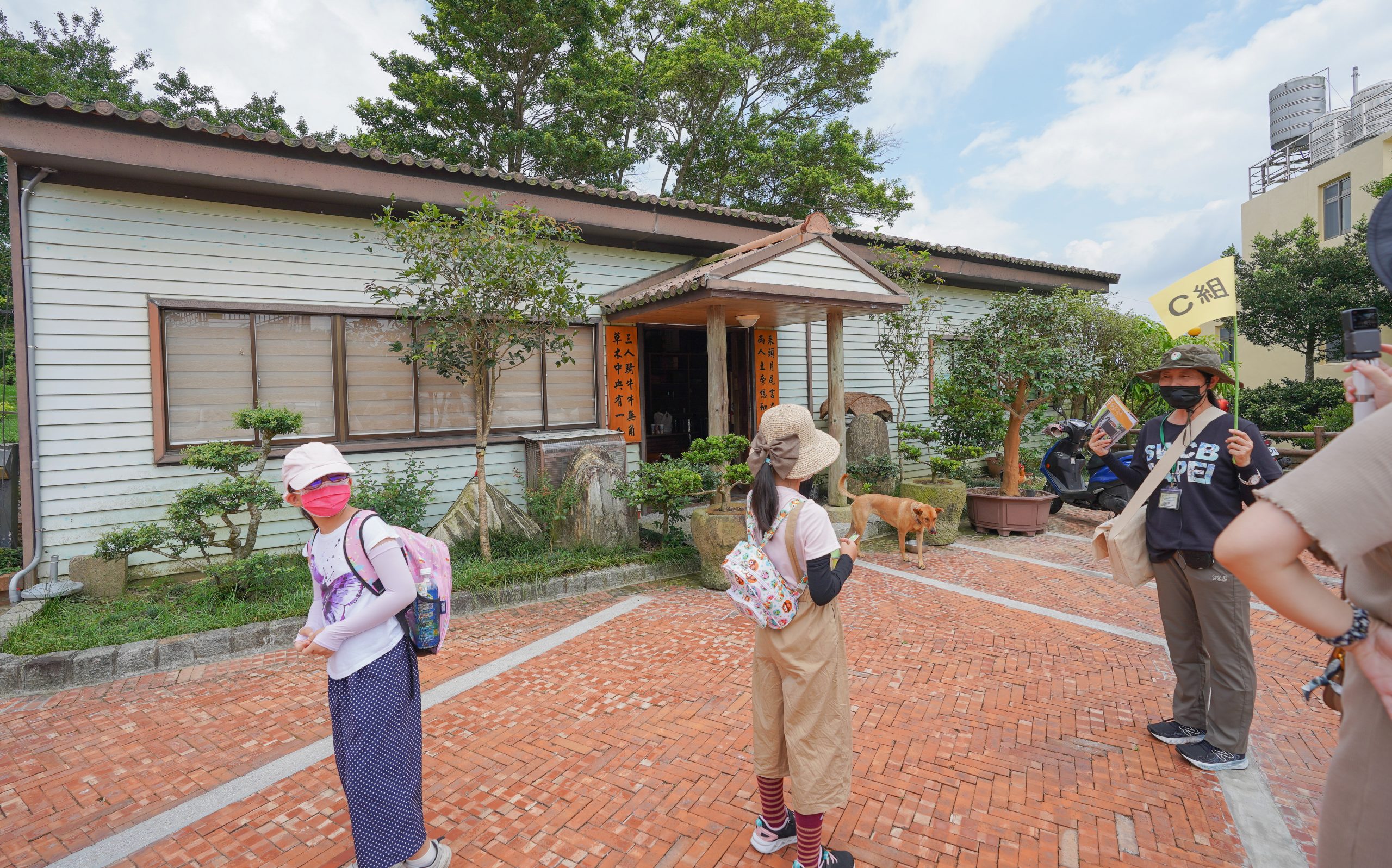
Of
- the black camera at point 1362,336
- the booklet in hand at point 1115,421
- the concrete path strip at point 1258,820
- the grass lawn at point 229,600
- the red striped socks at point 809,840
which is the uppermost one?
the black camera at point 1362,336

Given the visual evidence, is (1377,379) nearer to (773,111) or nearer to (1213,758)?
(1213,758)

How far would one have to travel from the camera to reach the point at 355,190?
672cm

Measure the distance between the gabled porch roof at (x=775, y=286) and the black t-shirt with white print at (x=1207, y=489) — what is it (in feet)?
15.1

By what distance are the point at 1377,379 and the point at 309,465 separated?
3.16 m

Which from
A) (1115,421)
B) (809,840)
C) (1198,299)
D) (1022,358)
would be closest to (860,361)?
(1022,358)

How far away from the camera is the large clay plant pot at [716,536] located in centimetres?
632

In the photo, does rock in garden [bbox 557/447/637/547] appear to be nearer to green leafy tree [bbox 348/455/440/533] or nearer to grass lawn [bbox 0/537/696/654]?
grass lawn [bbox 0/537/696/654]

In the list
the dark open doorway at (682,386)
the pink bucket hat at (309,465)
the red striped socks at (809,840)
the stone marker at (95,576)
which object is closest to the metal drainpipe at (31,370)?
the stone marker at (95,576)

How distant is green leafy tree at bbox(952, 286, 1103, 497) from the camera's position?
825cm

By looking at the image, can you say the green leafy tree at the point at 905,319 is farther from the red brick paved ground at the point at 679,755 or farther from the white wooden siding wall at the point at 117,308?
the white wooden siding wall at the point at 117,308

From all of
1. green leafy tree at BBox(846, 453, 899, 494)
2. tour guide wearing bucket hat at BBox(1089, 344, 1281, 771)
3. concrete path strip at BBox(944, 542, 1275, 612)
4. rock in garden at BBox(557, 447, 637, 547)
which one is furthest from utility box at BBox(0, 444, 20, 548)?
concrete path strip at BBox(944, 542, 1275, 612)

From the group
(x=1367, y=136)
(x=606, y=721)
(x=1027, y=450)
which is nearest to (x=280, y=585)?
(x=606, y=721)

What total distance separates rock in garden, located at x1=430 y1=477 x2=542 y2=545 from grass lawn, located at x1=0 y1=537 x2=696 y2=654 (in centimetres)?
16

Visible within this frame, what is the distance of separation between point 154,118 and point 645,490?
541 cm
